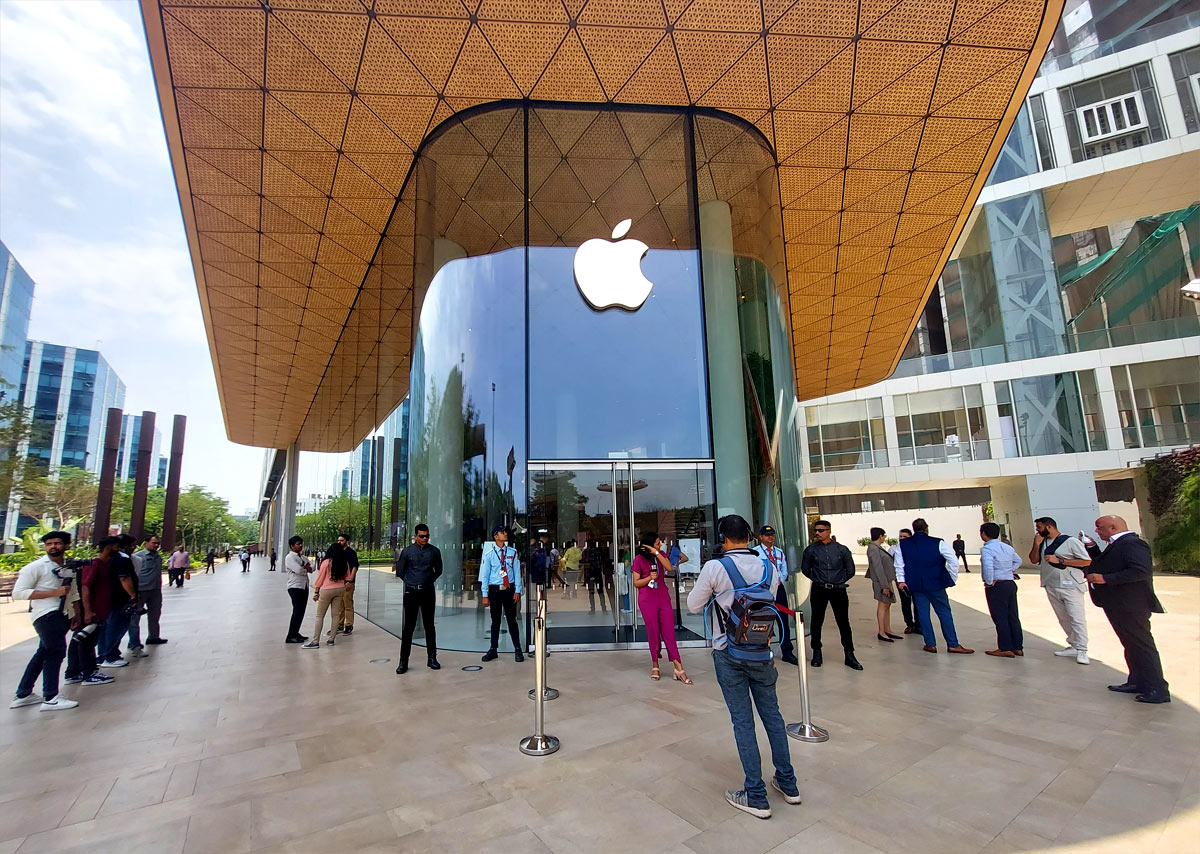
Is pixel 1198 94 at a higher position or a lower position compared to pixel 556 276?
higher

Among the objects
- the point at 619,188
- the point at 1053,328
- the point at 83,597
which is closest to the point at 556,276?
the point at 619,188

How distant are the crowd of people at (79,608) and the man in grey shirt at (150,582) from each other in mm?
15

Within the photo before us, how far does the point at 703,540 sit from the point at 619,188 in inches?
215

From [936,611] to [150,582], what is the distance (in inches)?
440

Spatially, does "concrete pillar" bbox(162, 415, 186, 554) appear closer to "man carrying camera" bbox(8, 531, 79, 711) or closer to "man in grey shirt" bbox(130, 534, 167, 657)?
"man in grey shirt" bbox(130, 534, 167, 657)

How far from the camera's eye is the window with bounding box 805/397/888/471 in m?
31.9

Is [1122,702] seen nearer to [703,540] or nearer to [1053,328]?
[703,540]

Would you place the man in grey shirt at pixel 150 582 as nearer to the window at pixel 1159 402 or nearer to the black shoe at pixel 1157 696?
the black shoe at pixel 1157 696

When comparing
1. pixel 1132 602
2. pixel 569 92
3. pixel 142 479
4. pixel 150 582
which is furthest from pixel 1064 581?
pixel 142 479

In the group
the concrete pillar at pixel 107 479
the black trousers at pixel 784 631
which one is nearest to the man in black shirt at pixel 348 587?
the black trousers at pixel 784 631

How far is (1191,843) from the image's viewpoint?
2.80 metres

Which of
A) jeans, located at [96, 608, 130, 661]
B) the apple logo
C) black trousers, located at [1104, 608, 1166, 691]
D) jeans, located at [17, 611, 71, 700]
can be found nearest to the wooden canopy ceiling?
the apple logo

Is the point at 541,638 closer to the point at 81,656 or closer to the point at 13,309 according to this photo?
the point at 81,656

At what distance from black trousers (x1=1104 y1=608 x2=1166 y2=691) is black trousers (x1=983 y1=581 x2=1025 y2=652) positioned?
1.79 m
